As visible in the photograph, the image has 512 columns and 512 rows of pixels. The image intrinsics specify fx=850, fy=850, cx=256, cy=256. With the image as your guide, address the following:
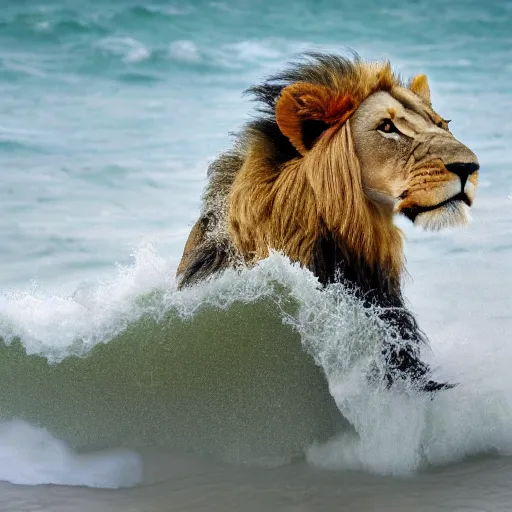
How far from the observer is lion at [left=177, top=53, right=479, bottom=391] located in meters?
5.28

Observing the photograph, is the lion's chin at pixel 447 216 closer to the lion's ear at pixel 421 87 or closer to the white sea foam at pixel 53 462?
the lion's ear at pixel 421 87

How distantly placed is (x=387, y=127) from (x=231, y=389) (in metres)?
2.02

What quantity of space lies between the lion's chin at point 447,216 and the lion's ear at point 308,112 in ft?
2.77

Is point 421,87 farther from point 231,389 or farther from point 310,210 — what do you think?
point 231,389

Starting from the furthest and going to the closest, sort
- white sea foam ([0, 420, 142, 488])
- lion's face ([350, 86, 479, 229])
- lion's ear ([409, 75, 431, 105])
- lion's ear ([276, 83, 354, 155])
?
lion's ear ([409, 75, 431, 105]) → white sea foam ([0, 420, 142, 488]) → lion's ear ([276, 83, 354, 155]) → lion's face ([350, 86, 479, 229])

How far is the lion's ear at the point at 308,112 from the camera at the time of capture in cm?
541

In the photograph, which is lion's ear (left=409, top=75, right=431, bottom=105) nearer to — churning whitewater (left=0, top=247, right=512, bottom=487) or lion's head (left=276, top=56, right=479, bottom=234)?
lion's head (left=276, top=56, right=479, bottom=234)

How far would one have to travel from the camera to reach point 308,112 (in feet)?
17.9

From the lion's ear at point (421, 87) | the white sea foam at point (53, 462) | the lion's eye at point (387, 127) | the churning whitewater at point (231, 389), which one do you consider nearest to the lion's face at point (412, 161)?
the lion's eye at point (387, 127)

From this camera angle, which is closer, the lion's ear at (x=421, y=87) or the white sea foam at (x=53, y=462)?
the white sea foam at (x=53, y=462)

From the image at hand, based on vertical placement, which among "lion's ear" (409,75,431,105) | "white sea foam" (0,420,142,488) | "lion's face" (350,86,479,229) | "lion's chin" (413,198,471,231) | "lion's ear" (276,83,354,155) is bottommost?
"white sea foam" (0,420,142,488)

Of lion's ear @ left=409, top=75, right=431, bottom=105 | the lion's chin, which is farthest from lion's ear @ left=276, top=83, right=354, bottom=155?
the lion's chin

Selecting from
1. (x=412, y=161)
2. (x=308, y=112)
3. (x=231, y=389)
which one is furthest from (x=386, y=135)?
(x=231, y=389)

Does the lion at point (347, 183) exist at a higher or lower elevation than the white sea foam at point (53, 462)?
higher
